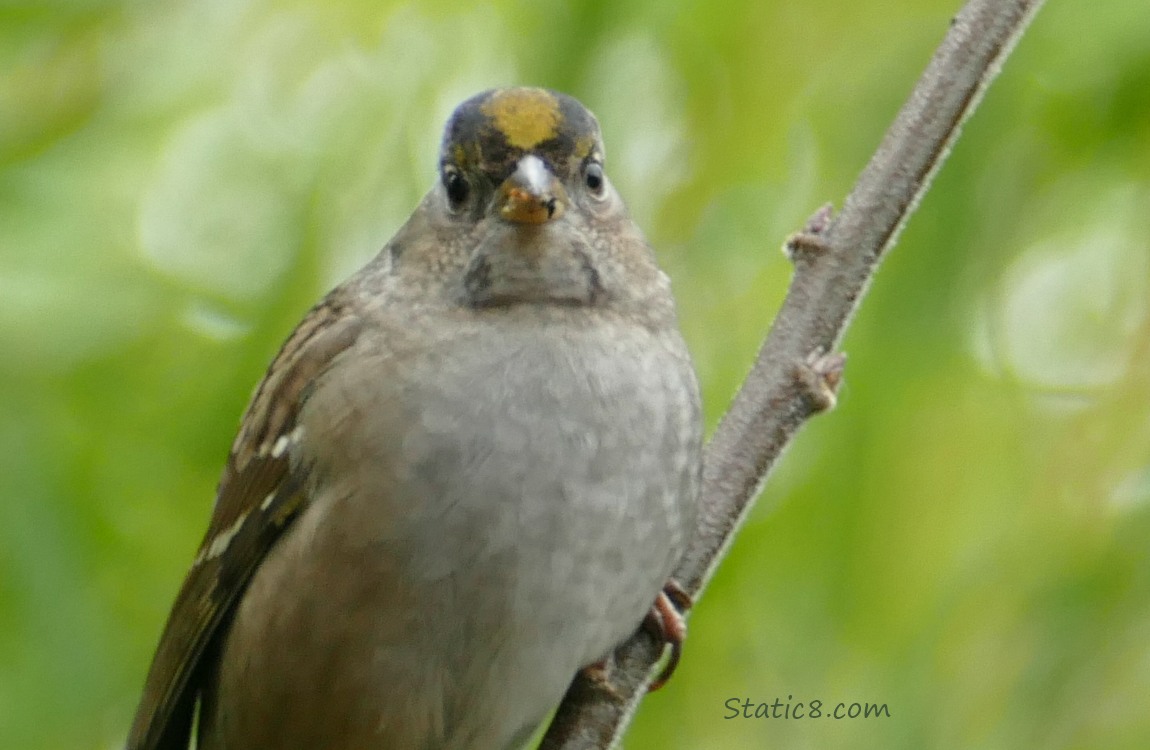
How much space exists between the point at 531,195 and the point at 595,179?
0.70ft

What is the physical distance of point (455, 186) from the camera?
2.64 metres

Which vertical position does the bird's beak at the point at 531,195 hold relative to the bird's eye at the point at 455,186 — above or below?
below

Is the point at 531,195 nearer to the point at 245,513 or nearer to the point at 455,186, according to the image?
the point at 455,186

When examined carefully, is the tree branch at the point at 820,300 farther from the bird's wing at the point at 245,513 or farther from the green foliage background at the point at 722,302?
the bird's wing at the point at 245,513

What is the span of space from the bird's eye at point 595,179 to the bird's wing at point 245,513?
1.42 feet

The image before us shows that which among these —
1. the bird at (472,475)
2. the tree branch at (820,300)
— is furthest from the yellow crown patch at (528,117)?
the tree branch at (820,300)

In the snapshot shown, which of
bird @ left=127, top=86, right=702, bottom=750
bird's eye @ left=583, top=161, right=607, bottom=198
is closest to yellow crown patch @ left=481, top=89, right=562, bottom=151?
bird @ left=127, top=86, right=702, bottom=750

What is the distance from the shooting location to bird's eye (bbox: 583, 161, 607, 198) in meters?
2.63

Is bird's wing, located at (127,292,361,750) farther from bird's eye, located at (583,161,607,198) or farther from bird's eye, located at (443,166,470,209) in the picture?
bird's eye, located at (583,161,607,198)

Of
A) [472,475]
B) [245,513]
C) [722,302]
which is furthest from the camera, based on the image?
[722,302]

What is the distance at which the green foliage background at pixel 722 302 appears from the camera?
8.21 feet

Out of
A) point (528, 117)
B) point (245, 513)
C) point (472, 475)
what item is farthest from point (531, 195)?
point (245, 513)

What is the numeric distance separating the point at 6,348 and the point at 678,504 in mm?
1027

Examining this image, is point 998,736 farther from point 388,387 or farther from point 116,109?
point 116,109
